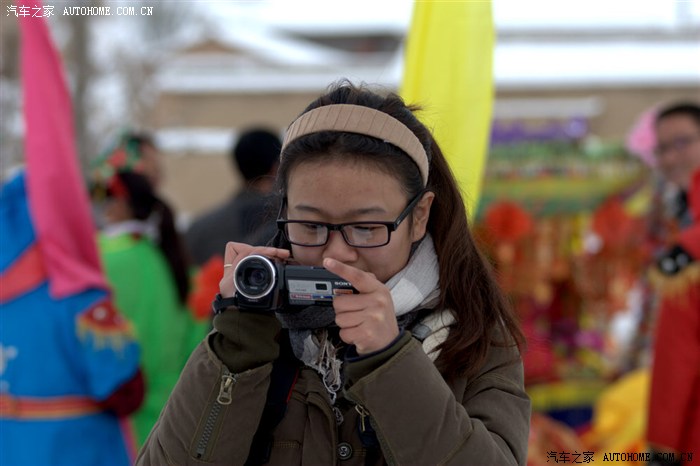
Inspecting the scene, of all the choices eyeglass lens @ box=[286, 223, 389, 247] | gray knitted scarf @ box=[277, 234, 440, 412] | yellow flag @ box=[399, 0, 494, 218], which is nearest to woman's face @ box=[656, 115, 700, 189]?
yellow flag @ box=[399, 0, 494, 218]

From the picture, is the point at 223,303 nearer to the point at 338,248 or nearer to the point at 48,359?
the point at 338,248

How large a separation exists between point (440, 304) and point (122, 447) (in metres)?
2.25

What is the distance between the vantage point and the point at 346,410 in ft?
5.14

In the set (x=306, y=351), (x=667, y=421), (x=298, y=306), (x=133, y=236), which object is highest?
(x=298, y=306)

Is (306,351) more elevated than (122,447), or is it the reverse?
(306,351)

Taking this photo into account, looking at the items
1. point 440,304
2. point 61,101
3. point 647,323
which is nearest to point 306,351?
point 440,304

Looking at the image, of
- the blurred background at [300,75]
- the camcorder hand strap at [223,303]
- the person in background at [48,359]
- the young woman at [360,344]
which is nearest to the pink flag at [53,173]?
the person in background at [48,359]

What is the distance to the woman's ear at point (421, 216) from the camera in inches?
63.9

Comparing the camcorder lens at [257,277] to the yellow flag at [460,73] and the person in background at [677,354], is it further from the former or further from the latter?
the person in background at [677,354]

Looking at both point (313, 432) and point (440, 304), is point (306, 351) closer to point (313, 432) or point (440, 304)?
point (313, 432)

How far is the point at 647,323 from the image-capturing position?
210 inches

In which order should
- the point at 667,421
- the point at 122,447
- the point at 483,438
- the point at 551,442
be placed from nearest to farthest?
the point at 483,438
the point at 667,421
the point at 122,447
the point at 551,442

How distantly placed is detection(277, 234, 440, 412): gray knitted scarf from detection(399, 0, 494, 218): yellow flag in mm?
853

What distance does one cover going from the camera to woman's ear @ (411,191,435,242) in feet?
5.32
